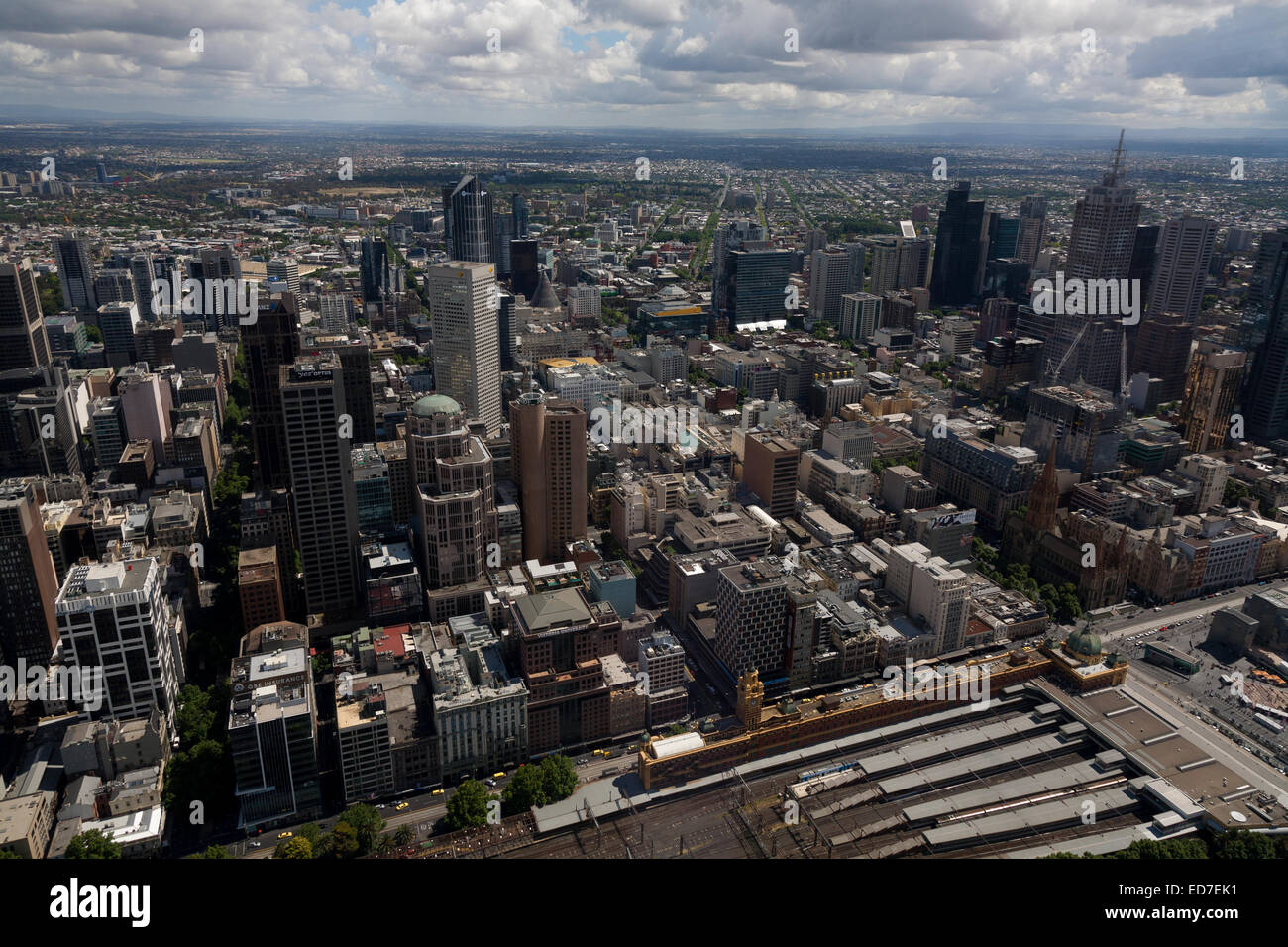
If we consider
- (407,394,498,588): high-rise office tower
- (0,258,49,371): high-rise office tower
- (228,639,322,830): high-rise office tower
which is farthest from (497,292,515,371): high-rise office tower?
(228,639,322,830): high-rise office tower

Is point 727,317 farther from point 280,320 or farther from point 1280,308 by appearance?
point 280,320

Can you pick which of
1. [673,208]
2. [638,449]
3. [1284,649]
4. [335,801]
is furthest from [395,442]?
[673,208]

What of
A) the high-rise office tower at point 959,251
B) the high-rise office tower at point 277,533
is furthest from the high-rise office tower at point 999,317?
the high-rise office tower at point 277,533

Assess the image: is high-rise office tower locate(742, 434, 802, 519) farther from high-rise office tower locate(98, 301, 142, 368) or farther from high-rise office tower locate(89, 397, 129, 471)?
high-rise office tower locate(98, 301, 142, 368)

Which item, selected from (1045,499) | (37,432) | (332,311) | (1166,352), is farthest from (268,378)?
(1166,352)

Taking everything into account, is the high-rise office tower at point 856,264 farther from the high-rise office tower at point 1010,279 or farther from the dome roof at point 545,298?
the dome roof at point 545,298

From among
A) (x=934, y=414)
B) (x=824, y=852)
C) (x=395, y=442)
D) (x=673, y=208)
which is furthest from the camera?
(x=673, y=208)
